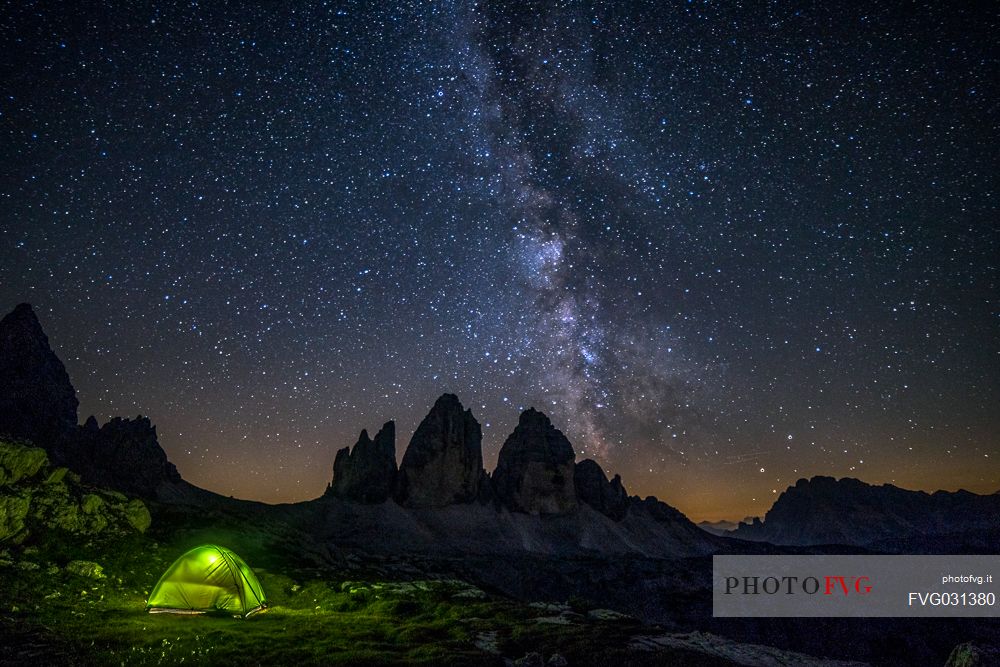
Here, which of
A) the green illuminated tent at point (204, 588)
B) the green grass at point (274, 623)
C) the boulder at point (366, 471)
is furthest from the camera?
the boulder at point (366, 471)

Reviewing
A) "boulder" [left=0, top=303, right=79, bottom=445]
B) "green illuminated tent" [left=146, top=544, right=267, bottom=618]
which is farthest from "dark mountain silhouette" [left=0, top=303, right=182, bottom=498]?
"green illuminated tent" [left=146, top=544, right=267, bottom=618]

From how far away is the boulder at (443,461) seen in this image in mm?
169125

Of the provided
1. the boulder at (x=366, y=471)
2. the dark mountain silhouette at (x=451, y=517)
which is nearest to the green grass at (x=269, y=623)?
the dark mountain silhouette at (x=451, y=517)

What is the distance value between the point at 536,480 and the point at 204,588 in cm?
17634

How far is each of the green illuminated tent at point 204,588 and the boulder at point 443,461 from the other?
15258cm

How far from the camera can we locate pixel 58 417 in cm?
12544

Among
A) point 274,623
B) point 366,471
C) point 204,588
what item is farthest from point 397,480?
point 274,623

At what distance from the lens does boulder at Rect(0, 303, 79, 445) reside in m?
116

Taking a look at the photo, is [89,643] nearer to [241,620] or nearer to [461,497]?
[241,620]

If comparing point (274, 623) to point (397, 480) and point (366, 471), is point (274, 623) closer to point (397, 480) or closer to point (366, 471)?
point (366, 471)

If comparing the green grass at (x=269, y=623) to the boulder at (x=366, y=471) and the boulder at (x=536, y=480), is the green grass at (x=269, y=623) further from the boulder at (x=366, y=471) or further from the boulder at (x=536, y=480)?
the boulder at (x=536, y=480)

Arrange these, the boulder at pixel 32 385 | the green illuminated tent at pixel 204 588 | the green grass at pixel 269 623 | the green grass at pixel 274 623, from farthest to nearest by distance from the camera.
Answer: the boulder at pixel 32 385
the green illuminated tent at pixel 204 588
the green grass at pixel 269 623
the green grass at pixel 274 623

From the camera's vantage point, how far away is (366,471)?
166 m

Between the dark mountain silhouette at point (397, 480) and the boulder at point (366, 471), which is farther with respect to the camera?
the boulder at point (366, 471)
